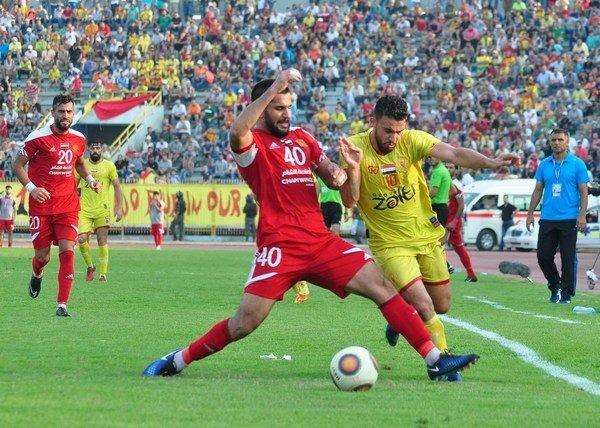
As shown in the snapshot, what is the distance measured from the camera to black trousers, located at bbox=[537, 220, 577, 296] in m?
19.0

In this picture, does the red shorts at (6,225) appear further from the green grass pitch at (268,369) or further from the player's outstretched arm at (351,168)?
the player's outstretched arm at (351,168)

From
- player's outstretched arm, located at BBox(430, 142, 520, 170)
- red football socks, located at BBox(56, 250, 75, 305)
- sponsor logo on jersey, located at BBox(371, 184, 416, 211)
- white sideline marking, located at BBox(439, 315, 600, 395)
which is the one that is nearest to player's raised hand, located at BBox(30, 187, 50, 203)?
red football socks, located at BBox(56, 250, 75, 305)

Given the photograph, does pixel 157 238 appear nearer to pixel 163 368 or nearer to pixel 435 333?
pixel 435 333

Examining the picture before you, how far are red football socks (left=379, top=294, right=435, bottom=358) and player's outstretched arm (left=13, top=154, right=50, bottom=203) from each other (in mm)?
6375

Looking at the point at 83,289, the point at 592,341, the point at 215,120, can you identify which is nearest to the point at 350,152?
the point at 592,341

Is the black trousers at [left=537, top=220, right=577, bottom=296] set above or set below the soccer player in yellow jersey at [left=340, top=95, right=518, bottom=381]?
below

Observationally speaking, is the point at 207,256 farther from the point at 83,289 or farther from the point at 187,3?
the point at 187,3

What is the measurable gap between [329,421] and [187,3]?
55.7 meters

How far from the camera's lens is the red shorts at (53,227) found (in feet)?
52.0

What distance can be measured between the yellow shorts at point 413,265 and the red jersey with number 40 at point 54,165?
579 centimetres

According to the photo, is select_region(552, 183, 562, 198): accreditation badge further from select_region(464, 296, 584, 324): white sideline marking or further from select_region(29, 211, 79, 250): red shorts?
select_region(29, 211, 79, 250): red shorts

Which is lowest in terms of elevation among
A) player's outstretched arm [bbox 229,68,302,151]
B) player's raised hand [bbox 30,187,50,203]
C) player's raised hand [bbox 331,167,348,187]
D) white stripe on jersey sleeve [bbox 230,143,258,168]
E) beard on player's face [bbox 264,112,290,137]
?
player's raised hand [bbox 30,187,50,203]

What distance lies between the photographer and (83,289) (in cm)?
2053

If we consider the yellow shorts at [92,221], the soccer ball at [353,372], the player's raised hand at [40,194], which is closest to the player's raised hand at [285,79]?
the soccer ball at [353,372]
